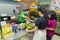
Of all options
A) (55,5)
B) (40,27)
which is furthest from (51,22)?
(55,5)

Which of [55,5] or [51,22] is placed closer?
[51,22]

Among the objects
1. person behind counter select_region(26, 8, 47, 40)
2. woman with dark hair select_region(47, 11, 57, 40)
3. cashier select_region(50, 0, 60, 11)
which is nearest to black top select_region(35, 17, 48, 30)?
person behind counter select_region(26, 8, 47, 40)

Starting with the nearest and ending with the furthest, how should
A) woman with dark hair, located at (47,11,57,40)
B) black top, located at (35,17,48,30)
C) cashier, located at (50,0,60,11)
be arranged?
1. black top, located at (35,17,48,30)
2. woman with dark hair, located at (47,11,57,40)
3. cashier, located at (50,0,60,11)

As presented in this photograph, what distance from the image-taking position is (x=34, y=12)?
16.6 feet

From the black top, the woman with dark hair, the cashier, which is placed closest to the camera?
the black top

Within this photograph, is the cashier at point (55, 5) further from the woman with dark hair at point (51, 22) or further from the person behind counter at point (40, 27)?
the person behind counter at point (40, 27)

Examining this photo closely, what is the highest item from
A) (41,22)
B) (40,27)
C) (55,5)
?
(55,5)

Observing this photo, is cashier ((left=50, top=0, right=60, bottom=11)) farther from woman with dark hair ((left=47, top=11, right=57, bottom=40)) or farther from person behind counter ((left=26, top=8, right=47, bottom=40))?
person behind counter ((left=26, top=8, right=47, bottom=40))

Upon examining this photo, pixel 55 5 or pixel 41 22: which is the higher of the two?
pixel 55 5

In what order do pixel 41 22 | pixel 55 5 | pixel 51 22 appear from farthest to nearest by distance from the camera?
pixel 55 5, pixel 51 22, pixel 41 22

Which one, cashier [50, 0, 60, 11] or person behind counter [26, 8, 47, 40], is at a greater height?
cashier [50, 0, 60, 11]

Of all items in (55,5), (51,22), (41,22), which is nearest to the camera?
(41,22)

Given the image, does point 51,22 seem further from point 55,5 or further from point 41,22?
point 55,5

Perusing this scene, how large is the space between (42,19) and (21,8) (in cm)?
211
